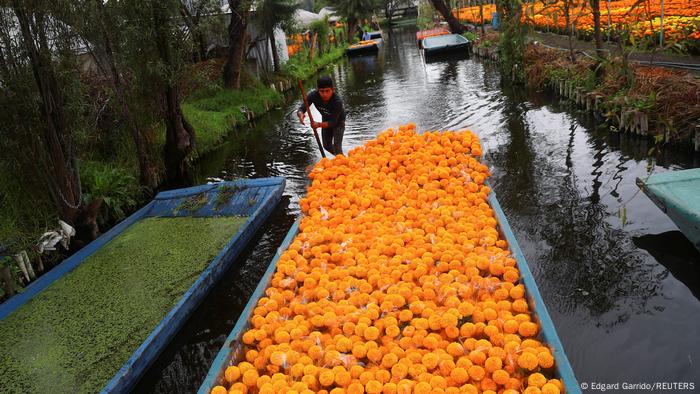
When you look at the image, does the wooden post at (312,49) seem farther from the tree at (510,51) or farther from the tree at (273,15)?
the tree at (510,51)

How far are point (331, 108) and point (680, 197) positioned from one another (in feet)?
19.9

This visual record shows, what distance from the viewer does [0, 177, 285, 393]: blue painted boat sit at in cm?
495

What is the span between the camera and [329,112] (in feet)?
32.4

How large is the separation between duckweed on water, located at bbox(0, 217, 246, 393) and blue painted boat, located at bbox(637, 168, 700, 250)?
5.85m

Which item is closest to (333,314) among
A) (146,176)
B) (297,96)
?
(146,176)

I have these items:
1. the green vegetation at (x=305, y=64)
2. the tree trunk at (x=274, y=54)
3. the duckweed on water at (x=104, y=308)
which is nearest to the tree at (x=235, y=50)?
the tree trunk at (x=274, y=54)

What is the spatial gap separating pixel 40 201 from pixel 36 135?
1345 millimetres

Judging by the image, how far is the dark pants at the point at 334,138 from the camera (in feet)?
32.6

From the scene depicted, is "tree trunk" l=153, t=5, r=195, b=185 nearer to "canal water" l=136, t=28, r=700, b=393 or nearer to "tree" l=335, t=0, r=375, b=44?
"canal water" l=136, t=28, r=700, b=393

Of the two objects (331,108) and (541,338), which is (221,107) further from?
(541,338)

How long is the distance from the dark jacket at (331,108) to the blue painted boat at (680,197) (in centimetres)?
542

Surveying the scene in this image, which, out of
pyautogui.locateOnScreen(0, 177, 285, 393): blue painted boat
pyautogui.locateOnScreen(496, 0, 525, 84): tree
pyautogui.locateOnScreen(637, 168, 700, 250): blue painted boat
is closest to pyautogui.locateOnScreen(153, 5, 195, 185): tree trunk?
pyautogui.locateOnScreen(0, 177, 285, 393): blue painted boat

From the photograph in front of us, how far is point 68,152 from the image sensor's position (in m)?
8.00

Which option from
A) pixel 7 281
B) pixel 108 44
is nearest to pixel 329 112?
pixel 108 44
